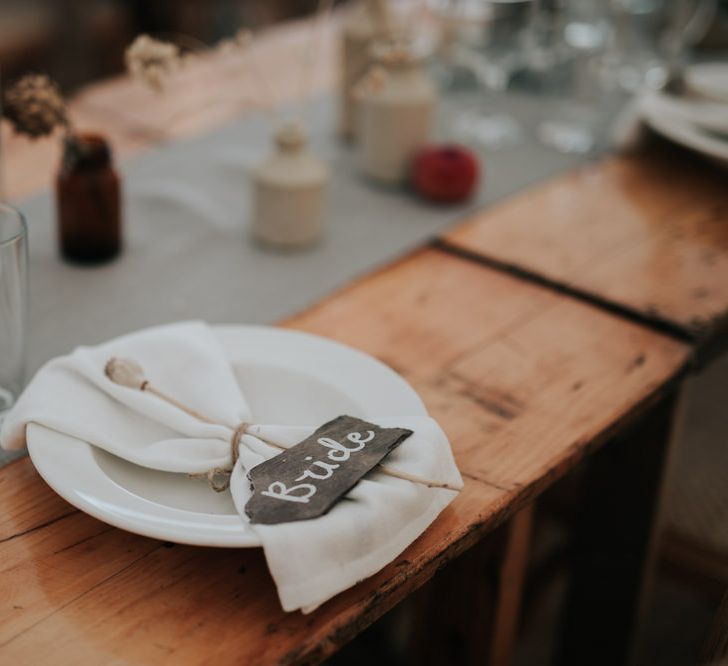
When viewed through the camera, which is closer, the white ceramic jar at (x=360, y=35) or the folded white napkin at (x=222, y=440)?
the folded white napkin at (x=222, y=440)

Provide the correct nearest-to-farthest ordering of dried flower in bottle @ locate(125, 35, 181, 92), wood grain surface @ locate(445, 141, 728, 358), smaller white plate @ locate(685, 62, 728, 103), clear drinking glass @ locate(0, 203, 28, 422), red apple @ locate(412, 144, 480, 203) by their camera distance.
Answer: clear drinking glass @ locate(0, 203, 28, 422) < dried flower in bottle @ locate(125, 35, 181, 92) < wood grain surface @ locate(445, 141, 728, 358) < red apple @ locate(412, 144, 480, 203) < smaller white plate @ locate(685, 62, 728, 103)

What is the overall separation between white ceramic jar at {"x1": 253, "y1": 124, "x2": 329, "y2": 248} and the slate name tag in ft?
1.58

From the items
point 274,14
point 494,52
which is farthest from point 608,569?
point 274,14

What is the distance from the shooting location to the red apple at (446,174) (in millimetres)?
1336

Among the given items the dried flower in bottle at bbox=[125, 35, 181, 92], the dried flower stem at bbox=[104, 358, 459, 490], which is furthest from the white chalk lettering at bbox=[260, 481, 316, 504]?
the dried flower in bottle at bbox=[125, 35, 181, 92]

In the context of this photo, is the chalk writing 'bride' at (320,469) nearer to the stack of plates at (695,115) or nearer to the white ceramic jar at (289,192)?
the white ceramic jar at (289,192)

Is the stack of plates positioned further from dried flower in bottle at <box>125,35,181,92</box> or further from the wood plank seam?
dried flower in bottle at <box>125,35,181,92</box>

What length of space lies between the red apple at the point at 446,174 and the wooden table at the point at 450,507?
13cm

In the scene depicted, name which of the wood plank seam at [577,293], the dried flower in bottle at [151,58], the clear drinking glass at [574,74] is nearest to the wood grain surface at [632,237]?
the wood plank seam at [577,293]

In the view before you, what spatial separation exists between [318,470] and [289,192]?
553mm

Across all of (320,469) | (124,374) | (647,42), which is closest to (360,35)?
(647,42)

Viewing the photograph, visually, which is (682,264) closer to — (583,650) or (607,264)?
(607,264)

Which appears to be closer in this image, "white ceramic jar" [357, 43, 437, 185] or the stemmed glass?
"white ceramic jar" [357, 43, 437, 185]

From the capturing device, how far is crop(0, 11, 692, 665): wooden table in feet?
2.20
